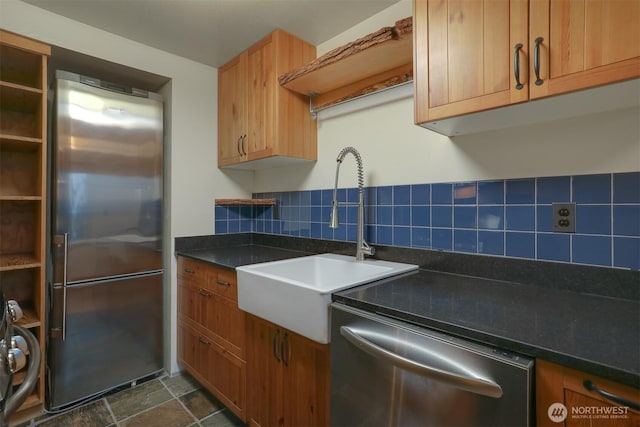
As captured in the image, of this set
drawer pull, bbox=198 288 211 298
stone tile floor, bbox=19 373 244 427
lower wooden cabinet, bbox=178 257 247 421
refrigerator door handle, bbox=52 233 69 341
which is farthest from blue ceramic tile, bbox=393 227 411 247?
refrigerator door handle, bbox=52 233 69 341

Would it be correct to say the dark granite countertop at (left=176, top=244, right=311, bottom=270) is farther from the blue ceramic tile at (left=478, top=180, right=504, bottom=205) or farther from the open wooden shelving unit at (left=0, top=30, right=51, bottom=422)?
the blue ceramic tile at (left=478, top=180, right=504, bottom=205)

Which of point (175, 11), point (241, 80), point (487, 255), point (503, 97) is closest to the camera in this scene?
point (503, 97)

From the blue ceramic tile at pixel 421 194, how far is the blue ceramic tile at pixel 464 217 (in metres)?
0.15

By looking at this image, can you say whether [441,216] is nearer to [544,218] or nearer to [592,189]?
[544,218]

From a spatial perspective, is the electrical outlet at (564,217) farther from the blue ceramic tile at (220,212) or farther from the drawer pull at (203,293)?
the blue ceramic tile at (220,212)

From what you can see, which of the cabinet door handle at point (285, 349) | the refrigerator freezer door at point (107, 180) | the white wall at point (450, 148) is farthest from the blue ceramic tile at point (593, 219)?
the refrigerator freezer door at point (107, 180)

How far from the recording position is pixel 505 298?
1.01 meters

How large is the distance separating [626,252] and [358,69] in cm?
137

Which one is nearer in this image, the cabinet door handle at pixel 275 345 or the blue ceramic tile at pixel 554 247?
the blue ceramic tile at pixel 554 247

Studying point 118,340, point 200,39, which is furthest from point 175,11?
point 118,340

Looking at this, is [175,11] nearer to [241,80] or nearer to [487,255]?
[241,80]

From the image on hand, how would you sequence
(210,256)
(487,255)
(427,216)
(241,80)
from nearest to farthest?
1. (487,255)
2. (427,216)
3. (210,256)
4. (241,80)

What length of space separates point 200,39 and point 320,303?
73.1 inches

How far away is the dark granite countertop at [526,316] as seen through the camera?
0.62 m
